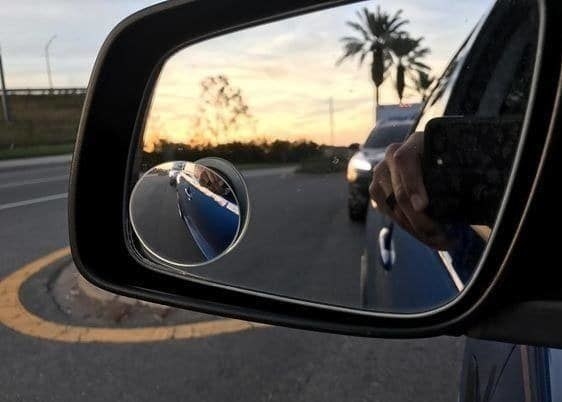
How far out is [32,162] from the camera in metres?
24.1

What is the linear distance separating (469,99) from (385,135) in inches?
7.9

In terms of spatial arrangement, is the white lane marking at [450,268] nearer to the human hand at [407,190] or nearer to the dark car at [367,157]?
the human hand at [407,190]

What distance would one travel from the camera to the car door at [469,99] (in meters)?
1.00

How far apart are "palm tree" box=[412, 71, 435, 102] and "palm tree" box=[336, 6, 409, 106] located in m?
0.05

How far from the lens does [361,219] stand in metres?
1.21

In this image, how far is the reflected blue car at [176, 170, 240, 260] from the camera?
1.18 meters

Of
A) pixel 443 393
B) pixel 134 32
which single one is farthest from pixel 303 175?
pixel 443 393

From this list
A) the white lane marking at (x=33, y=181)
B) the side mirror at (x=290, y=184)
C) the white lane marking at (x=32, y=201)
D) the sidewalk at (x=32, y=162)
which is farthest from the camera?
the sidewalk at (x=32, y=162)

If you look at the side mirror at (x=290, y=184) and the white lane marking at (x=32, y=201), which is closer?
the side mirror at (x=290, y=184)

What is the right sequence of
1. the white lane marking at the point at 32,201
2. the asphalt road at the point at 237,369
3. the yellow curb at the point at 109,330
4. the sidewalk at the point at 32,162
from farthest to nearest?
1. the sidewalk at the point at 32,162
2. the white lane marking at the point at 32,201
3. the yellow curb at the point at 109,330
4. the asphalt road at the point at 237,369

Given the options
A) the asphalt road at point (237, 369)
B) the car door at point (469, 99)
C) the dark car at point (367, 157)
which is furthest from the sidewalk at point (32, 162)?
the dark car at point (367, 157)

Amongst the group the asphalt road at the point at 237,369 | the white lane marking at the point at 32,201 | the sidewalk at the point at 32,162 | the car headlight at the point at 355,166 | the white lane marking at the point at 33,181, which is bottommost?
the sidewalk at the point at 32,162

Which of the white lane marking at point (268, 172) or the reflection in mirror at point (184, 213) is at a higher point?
the white lane marking at point (268, 172)

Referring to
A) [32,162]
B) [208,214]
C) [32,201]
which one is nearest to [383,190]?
[208,214]
